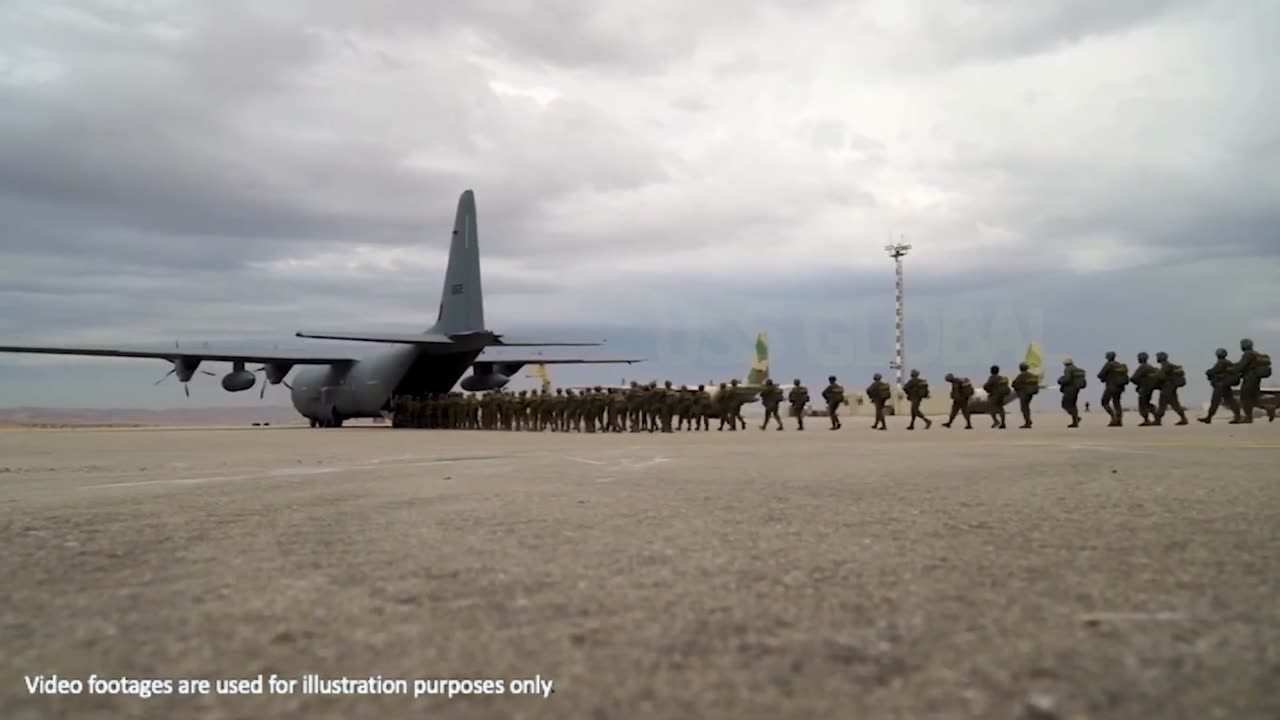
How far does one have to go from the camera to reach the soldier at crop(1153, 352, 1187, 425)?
16328mm

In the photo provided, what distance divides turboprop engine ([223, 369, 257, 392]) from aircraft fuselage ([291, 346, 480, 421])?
337 cm

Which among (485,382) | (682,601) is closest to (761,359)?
(485,382)

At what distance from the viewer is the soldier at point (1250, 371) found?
1549cm

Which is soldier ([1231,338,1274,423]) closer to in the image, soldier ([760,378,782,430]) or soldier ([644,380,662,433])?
soldier ([760,378,782,430])

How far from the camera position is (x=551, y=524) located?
4.40 meters

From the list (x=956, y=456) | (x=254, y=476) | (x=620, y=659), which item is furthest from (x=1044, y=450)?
(x=620, y=659)

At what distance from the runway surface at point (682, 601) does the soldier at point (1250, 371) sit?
1251 cm

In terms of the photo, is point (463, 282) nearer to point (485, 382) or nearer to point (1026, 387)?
point (485, 382)

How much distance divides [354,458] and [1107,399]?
44.6ft

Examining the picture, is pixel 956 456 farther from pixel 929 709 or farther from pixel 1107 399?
pixel 1107 399

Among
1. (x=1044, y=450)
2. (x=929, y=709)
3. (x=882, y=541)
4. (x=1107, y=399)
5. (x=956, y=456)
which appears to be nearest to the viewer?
(x=929, y=709)

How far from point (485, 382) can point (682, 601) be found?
34729 mm

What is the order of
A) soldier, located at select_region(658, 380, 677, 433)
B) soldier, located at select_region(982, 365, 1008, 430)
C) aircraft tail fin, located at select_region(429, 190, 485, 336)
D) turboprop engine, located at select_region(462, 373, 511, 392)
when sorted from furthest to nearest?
turboprop engine, located at select_region(462, 373, 511, 392), aircraft tail fin, located at select_region(429, 190, 485, 336), soldier, located at select_region(658, 380, 677, 433), soldier, located at select_region(982, 365, 1008, 430)

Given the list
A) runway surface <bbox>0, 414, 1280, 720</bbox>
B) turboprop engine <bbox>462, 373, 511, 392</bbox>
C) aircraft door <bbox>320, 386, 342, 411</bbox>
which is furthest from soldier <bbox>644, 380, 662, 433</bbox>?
runway surface <bbox>0, 414, 1280, 720</bbox>
